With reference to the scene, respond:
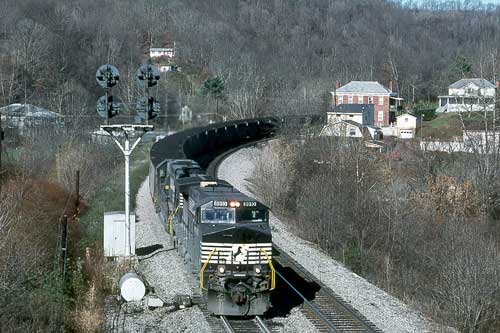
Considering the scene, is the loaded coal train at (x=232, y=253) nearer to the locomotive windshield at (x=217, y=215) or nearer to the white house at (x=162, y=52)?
the locomotive windshield at (x=217, y=215)

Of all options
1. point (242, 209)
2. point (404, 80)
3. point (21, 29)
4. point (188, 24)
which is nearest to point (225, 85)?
point (21, 29)

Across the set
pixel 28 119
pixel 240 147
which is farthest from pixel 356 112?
pixel 28 119

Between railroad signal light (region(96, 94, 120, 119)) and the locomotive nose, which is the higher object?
railroad signal light (region(96, 94, 120, 119))

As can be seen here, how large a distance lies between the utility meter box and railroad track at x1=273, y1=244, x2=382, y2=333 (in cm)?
475

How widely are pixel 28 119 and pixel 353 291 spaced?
110 ft

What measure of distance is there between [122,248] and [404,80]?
109 m

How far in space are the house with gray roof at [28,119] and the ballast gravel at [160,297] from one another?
19290 millimetres

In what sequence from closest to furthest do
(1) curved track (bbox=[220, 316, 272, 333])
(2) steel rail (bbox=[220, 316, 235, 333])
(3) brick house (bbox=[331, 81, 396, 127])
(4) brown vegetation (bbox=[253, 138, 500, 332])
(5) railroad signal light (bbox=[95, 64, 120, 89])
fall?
(2) steel rail (bbox=[220, 316, 235, 333]), (1) curved track (bbox=[220, 316, 272, 333]), (4) brown vegetation (bbox=[253, 138, 500, 332]), (5) railroad signal light (bbox=[95, 64, 120, 89]), (3) brick house (bbox=[331, 81, 396, 127])

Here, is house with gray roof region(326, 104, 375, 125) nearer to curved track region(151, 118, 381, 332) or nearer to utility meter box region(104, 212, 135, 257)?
curved track region(151, 118, 381, 332)

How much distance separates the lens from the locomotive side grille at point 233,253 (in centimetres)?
1662

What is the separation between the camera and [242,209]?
17.0m

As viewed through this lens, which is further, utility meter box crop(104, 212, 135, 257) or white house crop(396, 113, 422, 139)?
white house crop(396, 113, 422, 139)

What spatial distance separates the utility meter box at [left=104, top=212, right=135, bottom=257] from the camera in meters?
21.8

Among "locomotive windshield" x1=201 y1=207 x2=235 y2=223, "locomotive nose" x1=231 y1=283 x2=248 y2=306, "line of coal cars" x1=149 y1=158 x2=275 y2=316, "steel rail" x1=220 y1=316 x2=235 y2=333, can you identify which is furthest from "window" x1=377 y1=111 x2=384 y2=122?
"locomotive nose" x1=231 y1=283 x2=248 y2=306
